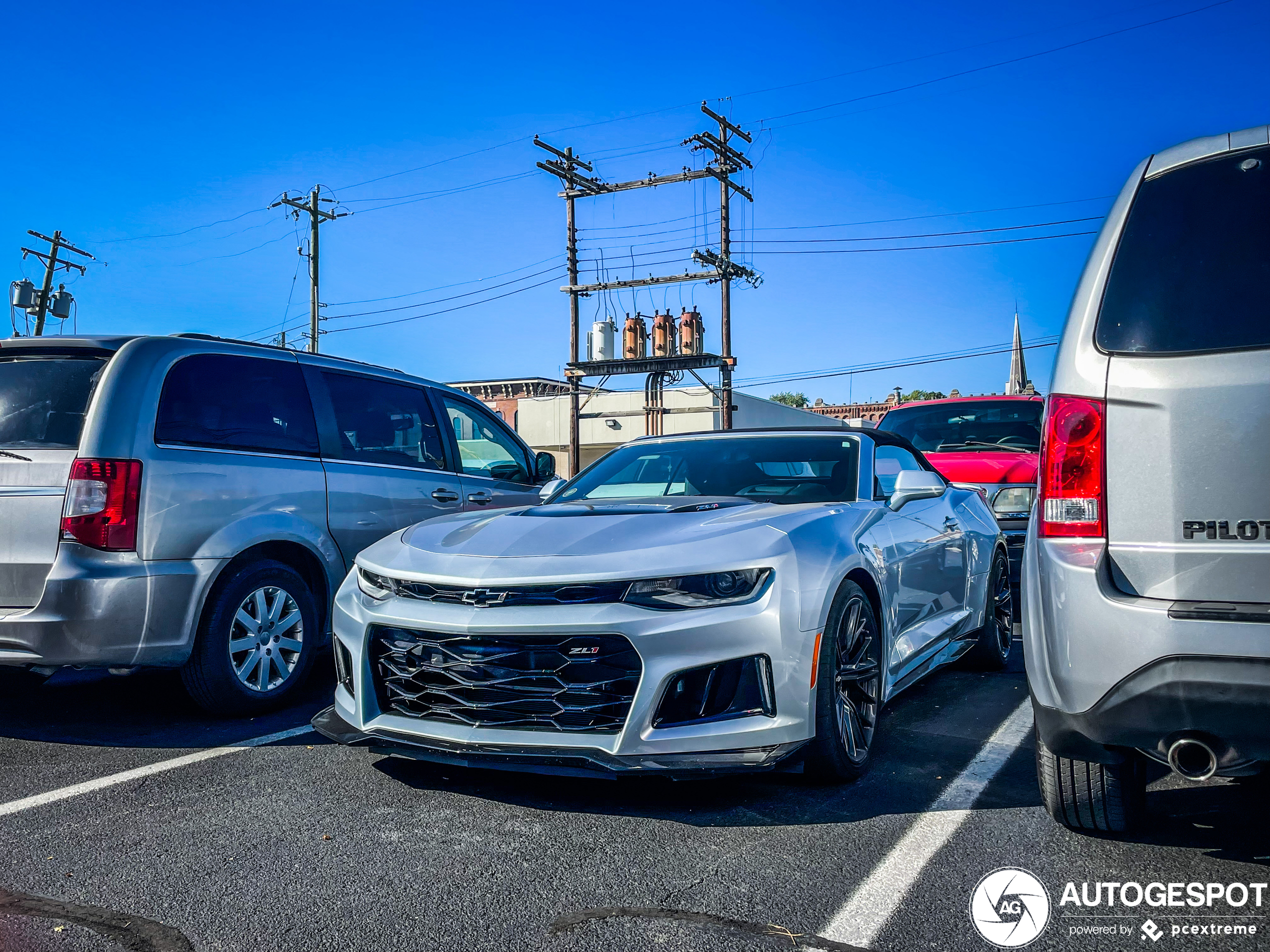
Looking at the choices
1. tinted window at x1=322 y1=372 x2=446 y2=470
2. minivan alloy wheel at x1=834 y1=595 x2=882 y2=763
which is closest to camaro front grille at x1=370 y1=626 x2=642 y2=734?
minivan alloy wheel at x1=834 y1=595 x2=882 y2=763

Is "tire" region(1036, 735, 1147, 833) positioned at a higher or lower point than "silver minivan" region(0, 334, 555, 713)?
lower

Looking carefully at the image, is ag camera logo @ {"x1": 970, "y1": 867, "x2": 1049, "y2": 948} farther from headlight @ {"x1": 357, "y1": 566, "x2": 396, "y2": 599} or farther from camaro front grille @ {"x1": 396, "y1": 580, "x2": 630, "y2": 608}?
headlight @ {"x1": 357, "y1": 566, "x2": 396, "y2": 599}

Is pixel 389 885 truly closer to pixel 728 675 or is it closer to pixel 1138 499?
pixel 728 675

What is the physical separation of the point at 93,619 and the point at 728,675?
106 inches

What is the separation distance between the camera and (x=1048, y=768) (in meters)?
2.98

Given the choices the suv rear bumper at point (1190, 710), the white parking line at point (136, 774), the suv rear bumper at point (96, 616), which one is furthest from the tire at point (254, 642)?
the suv rear bumper at point (1190, 710)

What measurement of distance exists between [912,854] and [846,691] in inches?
30.8

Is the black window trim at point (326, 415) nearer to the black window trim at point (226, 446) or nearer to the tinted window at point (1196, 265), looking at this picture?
the black window trim at point (226, 446)

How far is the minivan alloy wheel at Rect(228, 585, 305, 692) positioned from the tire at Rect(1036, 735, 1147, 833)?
3520 mm

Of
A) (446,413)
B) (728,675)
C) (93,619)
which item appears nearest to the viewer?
(728,675)

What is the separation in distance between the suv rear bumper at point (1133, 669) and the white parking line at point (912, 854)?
0.56 m

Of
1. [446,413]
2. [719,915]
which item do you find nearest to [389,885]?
[719,915]

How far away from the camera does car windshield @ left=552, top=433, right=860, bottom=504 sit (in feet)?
15.3

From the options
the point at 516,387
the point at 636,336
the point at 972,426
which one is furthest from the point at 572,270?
the point at 516,387
